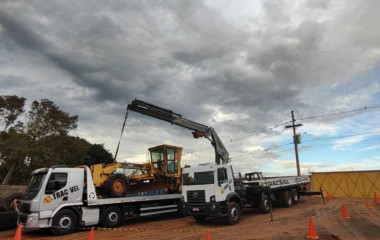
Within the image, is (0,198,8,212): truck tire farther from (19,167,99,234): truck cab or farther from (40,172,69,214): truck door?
(40,172,69,214): truck door

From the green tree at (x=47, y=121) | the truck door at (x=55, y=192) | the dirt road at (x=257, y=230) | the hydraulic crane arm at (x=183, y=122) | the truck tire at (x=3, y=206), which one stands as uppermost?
the green tree at (x=47, y=121)

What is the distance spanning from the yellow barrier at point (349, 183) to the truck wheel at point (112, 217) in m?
21.6

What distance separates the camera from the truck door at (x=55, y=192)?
1180cm

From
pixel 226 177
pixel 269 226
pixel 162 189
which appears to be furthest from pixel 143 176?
pixel 269 226

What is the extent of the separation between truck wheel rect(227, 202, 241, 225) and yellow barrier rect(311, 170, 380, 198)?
16879mm

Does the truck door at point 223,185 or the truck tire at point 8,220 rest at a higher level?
the truck door at point 223,185

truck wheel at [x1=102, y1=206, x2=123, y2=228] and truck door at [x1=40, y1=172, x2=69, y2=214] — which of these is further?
truck wheel at [x1=102, y1=206, x2=123, y2=228]

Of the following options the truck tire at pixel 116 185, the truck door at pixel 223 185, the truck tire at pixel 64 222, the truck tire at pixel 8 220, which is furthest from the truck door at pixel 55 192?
the truck door at pixel 223 185

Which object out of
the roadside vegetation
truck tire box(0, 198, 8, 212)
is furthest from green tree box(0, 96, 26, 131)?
truck tire box(0, 198, 8, 212)

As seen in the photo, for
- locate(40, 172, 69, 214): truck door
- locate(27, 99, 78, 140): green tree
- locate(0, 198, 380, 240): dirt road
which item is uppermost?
locate(27, 99, 78, 140): green tree

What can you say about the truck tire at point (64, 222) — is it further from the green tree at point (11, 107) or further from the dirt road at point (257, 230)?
the green tree at point (11, 107)

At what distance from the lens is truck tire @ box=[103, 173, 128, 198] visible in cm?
1412

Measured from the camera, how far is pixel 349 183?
26406 millimetres

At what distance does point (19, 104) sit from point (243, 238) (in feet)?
91.8
